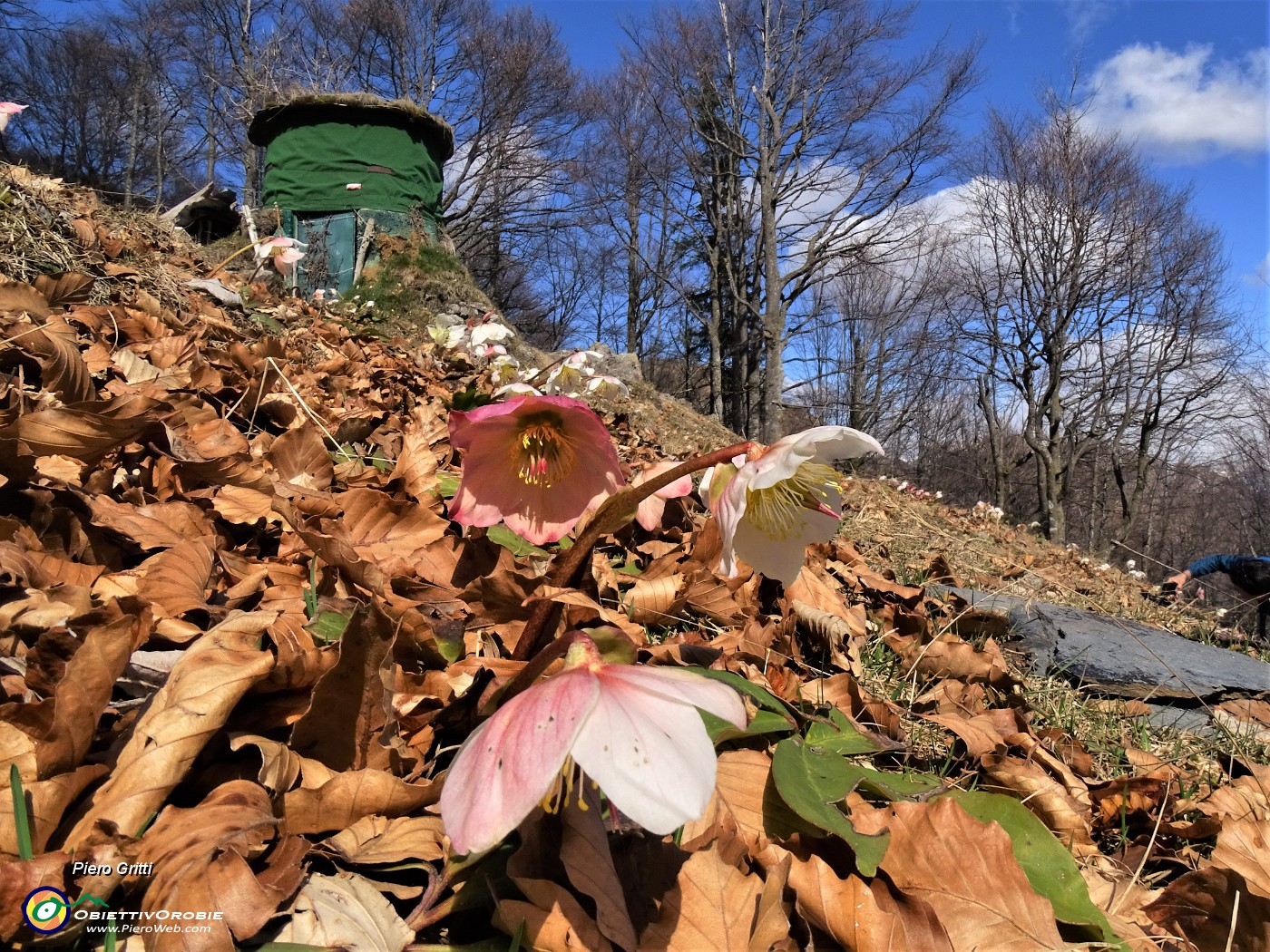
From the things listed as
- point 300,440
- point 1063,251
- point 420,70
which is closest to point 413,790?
point 300,440

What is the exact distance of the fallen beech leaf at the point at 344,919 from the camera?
67 cm

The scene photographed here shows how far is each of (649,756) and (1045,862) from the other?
2.15 feet

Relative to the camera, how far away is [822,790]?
88cm

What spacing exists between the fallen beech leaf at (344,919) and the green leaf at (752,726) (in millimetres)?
404

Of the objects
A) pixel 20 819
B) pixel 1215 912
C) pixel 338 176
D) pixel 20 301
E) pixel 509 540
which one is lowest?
pixel 1215 912

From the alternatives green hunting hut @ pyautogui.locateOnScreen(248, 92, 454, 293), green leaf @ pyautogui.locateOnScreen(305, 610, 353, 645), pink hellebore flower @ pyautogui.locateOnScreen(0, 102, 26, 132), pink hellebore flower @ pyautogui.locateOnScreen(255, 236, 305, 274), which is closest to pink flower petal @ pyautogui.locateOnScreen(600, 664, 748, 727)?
green leaf @ pyautogui.locateOnScreen(305, 610, 353, 645)

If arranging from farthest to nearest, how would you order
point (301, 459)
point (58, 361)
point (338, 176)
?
point (338, 176)
point (301, 459)
point (58, 361)

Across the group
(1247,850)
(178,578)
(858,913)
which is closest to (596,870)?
(858,913)

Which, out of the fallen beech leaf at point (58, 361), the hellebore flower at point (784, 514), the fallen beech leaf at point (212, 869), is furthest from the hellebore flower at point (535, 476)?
the fallen beech leaf at point (58, 361)

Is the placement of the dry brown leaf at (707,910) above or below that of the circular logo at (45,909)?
below

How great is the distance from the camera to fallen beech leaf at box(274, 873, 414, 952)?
67cm

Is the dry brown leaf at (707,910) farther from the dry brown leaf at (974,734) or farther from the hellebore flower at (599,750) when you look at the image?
the dry brown leaf at (974,734)

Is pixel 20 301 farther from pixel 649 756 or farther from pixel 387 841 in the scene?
pixel 649 756

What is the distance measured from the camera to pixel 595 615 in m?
1.25
